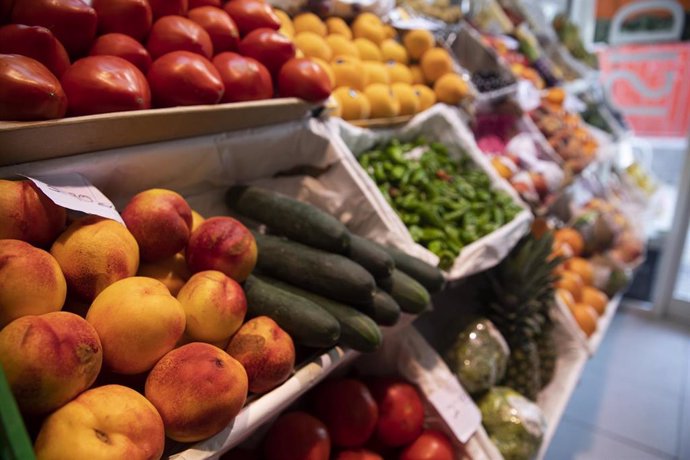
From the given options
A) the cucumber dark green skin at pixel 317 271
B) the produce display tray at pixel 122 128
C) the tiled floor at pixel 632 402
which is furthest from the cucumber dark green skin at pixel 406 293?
the tiled floor at pixel 632 402

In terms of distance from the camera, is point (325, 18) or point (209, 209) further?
point (325, 18)

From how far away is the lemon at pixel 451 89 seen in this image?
7.18 ft

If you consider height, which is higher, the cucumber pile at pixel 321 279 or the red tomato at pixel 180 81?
the red tomato at pixel 180 81

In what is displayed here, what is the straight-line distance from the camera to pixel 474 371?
163cm

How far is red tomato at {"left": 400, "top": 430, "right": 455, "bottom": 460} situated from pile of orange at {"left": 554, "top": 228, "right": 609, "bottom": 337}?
109cm

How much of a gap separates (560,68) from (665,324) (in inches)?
85.2

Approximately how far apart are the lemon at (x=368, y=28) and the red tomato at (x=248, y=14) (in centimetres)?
78

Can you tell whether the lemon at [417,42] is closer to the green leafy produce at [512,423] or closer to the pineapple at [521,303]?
the pineapple at [521,303]

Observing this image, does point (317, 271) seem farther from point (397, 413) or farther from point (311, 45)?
point (311, 45)

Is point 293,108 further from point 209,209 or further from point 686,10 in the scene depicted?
point 686,10

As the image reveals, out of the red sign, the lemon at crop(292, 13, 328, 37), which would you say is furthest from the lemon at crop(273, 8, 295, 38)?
the red sign

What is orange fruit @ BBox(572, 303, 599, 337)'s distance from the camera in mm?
2314

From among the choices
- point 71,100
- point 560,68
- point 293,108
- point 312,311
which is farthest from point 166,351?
point 560,68

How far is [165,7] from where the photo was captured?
1201mm
